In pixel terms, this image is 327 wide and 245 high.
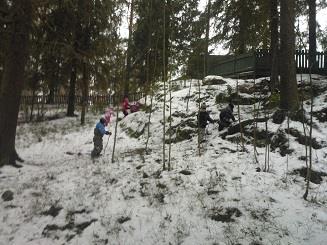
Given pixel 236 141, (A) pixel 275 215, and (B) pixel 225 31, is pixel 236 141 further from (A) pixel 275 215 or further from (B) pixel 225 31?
(B) pixel 225 31

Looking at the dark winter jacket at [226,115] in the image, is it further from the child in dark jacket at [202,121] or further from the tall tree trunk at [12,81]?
the tall tree trunk at [12,81]

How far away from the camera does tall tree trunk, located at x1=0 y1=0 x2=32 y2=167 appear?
1116 centimetres

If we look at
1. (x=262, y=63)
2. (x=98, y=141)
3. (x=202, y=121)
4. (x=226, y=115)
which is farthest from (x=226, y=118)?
(x=262, y=63)

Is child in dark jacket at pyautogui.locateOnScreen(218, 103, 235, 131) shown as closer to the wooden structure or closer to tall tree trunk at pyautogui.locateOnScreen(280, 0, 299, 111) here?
tall tree trunk at pyautogui.locateOnScreen(280, 0, 299, 111)

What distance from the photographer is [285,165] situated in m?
9.52

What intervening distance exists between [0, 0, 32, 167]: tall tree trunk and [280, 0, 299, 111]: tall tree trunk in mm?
7447

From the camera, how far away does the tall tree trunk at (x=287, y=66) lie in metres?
11.8

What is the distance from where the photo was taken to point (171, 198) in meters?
8.30

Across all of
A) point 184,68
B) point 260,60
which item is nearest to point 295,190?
point 184,68

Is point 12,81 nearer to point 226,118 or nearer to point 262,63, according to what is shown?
point 226,118

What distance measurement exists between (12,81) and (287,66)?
8.08 meters

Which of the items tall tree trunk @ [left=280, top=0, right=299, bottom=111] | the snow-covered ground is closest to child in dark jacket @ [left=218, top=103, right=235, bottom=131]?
the snow-covered ground

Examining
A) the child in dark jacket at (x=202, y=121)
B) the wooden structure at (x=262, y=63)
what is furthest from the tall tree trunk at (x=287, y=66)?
the wooden structure at (x=262, y=63)

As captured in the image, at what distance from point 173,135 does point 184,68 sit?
7.85 feet
